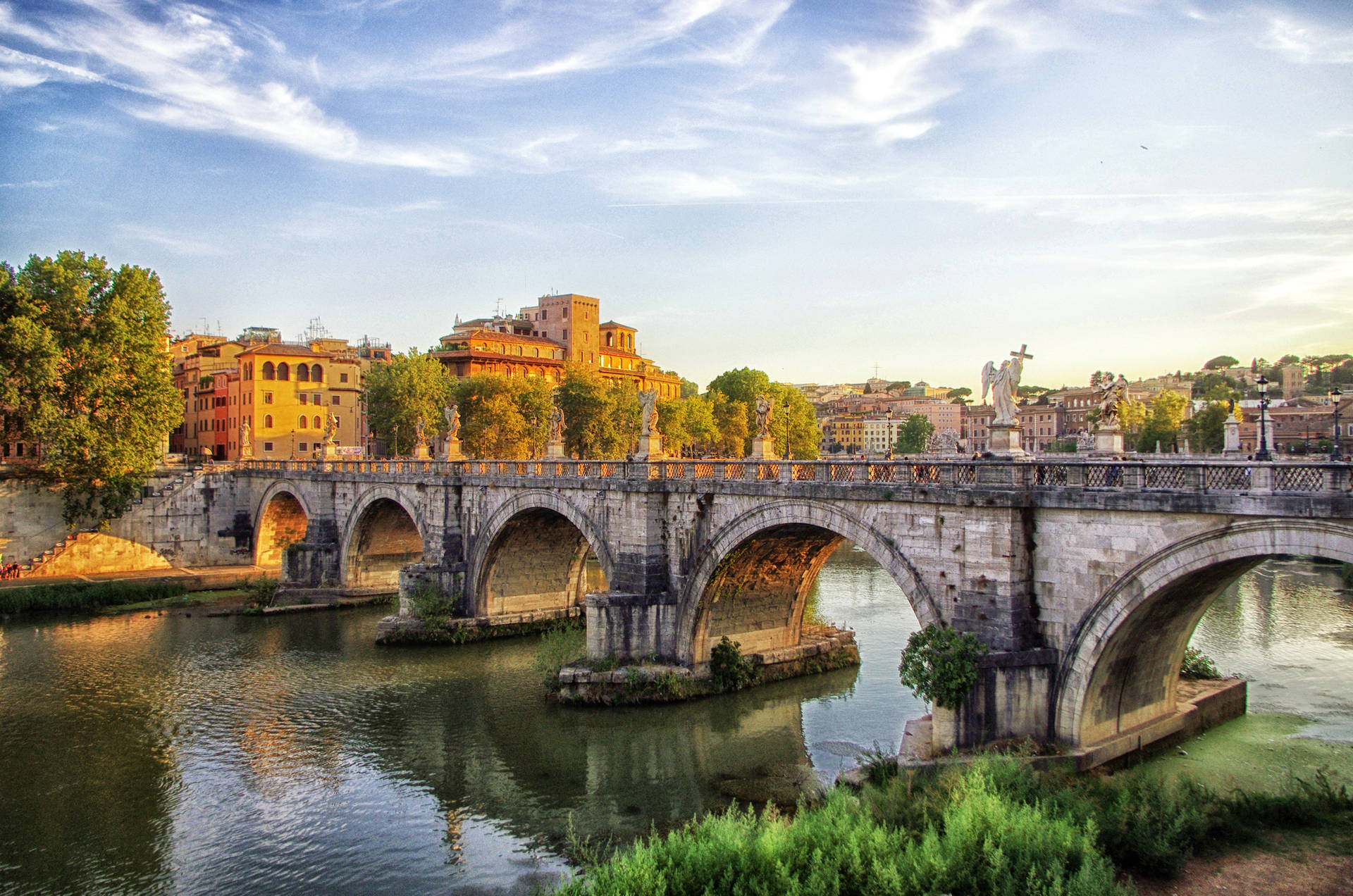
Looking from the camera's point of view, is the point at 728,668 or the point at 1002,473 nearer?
the point at 1002,473

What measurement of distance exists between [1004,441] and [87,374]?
39.6 m

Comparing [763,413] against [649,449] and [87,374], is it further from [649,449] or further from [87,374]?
[87,374]

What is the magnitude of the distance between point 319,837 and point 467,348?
192ft

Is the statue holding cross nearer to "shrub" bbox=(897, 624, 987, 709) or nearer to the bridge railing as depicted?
the bridge railing

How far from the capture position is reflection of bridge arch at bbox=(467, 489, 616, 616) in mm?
28156

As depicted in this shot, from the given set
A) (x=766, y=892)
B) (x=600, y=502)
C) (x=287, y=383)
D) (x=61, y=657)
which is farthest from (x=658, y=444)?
(x=287, y=383)

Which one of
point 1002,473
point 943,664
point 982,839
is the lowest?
point 982,839

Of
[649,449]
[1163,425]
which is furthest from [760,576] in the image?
[1163,425]

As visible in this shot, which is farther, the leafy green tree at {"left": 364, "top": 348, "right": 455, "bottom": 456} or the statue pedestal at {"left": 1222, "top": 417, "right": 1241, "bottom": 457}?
the leafy green tree at {"left": 364, "top": 348, "right": 455, "bottom": 456}

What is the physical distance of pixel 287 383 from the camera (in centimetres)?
6038

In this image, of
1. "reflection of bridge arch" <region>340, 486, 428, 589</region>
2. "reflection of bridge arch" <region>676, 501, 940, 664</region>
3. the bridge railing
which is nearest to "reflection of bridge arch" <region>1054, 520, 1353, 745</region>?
the bridge railing

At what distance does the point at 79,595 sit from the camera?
36219 mm

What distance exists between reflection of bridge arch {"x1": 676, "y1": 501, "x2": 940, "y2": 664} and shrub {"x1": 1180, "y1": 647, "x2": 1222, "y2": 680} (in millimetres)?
6212

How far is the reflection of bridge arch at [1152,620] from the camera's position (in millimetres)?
11430
